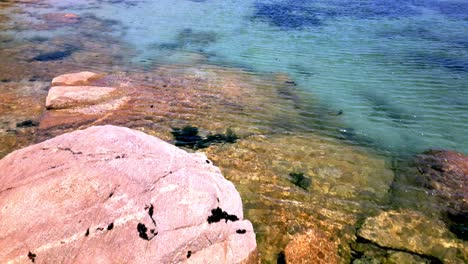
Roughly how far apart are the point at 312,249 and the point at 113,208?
369 centimetres

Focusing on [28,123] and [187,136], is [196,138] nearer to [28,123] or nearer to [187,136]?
[187,136]

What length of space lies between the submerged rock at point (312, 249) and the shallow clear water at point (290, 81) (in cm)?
23

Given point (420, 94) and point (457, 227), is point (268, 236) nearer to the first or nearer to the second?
point (457, 227)

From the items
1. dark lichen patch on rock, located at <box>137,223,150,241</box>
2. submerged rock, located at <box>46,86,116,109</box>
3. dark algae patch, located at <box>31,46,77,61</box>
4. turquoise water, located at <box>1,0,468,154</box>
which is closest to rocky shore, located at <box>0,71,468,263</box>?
dark lichen patch on rock, located at <box>137,223,150,241</box>

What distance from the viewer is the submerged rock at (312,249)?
6383 mm

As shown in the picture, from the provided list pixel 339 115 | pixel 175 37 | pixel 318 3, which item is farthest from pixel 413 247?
pixel 318 3

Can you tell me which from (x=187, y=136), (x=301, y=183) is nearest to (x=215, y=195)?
(x=301, y=183)

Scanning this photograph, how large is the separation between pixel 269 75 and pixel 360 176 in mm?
8077

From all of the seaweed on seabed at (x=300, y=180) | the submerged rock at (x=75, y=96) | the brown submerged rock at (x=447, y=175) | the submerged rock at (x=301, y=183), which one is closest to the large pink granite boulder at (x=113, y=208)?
the submerged rock at (x=301, y=183)

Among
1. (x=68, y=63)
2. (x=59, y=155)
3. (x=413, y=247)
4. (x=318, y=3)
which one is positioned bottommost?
(x=68, y=63)

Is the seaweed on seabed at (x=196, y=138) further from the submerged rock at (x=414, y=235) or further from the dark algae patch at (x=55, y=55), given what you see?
the dark algae patch at (x=55, y=55)

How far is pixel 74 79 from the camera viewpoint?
14172mm

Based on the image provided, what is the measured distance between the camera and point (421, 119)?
1188 centimetres

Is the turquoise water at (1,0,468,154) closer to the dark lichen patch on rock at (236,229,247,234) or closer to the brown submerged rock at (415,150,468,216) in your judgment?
the brown submerged rock at (415,150,468,216)
